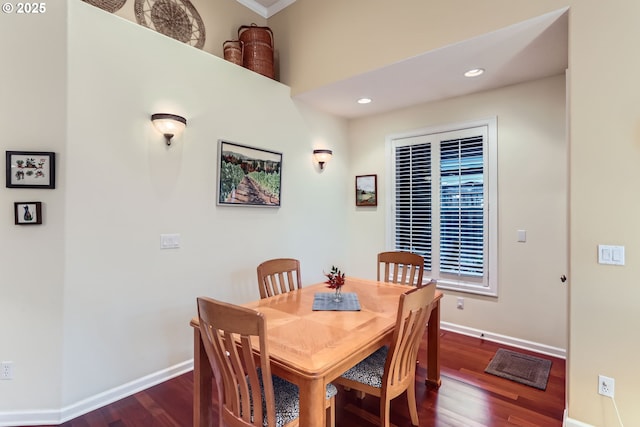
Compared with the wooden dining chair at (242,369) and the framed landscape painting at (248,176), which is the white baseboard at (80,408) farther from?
the framed landscape painting at (248,176)

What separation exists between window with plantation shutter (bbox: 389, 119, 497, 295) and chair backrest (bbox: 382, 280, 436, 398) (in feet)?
6.23

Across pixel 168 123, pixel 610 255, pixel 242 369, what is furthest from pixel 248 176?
pixel 610 255

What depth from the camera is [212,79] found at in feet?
9.36

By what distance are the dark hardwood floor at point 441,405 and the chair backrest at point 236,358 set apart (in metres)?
0.86

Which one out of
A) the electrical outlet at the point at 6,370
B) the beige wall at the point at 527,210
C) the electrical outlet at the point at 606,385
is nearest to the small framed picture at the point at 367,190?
the beige wall at the point at 527,210

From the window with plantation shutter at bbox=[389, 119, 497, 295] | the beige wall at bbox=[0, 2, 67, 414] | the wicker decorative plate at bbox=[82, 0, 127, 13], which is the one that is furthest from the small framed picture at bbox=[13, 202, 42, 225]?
the window with plantation shutter at bbox=[389, 119, 497, 295]

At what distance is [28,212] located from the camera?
6.66 ft

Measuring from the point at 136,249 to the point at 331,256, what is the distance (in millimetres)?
2370

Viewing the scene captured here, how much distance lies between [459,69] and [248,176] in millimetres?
2165

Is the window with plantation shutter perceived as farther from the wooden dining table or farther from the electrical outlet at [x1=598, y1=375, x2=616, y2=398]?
the electrical outlet at [x1=598, y1=375, x2=616, y2=398]

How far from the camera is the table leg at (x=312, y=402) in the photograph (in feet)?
4.31

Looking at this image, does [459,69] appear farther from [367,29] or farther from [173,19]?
[173,19]

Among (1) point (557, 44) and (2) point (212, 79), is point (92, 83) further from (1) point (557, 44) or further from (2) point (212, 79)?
(1) point (557, 44)

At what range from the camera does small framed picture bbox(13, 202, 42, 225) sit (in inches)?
79.3
